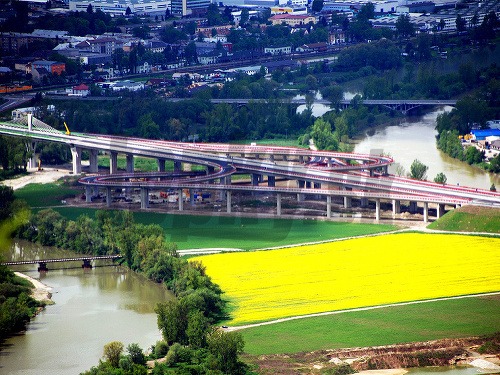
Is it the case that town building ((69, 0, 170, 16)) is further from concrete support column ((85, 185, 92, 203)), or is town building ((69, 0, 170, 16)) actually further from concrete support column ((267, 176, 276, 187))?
concrete support column ((85, 185, 92, 203))

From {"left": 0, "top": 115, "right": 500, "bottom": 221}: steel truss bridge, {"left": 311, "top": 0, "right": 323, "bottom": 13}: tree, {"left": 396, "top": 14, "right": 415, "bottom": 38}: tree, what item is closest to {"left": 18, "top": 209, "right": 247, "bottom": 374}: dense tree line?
{"left": 0, "top": 115, "right": 500, "bottom": 221}: steel truss bridge

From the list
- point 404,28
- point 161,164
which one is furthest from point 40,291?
point 404,28

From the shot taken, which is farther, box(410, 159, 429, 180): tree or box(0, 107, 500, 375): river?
box(410, 159, 429, 180): tree

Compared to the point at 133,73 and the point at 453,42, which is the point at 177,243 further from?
the point at 453,42

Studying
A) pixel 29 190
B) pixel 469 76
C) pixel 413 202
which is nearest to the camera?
pixel 413 202

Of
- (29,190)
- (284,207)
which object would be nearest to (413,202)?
(284,207)

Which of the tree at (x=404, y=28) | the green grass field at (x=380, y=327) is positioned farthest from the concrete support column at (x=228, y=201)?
the tree at (x=404, y=28)
